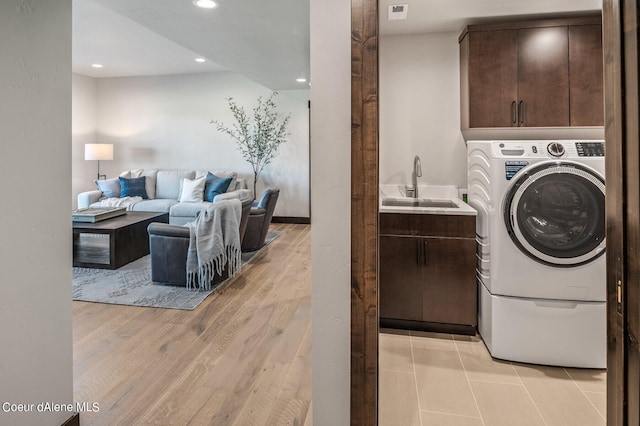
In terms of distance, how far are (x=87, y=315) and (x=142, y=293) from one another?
0.54 m

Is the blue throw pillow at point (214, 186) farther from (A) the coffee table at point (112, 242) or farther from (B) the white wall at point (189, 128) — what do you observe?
(A) the coffee table at point (112, 242)

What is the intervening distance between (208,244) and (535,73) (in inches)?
120

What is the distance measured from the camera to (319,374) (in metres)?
1.41

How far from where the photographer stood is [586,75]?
9.23 feet

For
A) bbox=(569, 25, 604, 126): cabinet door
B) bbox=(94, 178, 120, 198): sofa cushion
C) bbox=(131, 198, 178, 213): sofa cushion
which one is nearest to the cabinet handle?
bbox=(569, 25, 604, 126): cabinet door

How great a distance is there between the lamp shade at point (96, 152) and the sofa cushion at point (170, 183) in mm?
1116

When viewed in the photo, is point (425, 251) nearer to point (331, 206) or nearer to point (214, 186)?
point (331, 206)

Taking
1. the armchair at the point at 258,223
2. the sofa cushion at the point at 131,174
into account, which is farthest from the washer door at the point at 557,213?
the sofa cushion at the point at 131,174

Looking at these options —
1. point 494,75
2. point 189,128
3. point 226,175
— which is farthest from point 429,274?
point 189,128

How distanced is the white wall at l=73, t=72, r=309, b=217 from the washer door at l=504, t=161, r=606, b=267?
5112 mm

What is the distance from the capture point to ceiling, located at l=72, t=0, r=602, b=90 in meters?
2.71

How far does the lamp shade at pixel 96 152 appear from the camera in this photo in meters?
7.03

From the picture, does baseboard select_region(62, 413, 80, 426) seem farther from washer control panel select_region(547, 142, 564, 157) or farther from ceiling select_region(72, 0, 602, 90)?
washer control panel select_region(547, 142, 564, 157)

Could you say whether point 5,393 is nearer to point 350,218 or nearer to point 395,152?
point 350,218
